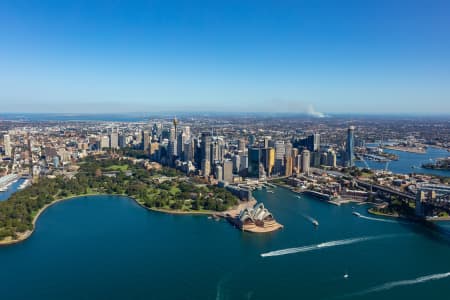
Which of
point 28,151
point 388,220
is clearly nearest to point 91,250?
point 388,220

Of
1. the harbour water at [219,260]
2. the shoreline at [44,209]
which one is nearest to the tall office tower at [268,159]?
the harbour water at [219,260]

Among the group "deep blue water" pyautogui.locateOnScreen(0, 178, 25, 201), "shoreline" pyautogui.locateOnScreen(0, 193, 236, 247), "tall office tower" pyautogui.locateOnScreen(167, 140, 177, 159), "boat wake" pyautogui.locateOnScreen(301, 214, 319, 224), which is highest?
"tall office tower" pyautogui.locateOnScreen(167, 140, 177, 159)

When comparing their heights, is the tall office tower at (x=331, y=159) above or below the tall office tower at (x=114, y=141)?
below

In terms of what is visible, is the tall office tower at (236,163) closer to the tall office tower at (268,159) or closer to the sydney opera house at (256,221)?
the tall office tower at (268,159)

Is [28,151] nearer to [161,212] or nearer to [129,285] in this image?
[161,212]

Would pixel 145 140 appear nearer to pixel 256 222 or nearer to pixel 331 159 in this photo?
pixel 331 159

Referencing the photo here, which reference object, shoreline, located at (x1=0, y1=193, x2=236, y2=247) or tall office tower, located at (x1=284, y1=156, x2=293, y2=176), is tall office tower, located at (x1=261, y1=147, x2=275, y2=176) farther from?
shoreline, located at (x1=0, y1=193, x2=236, y2=247)

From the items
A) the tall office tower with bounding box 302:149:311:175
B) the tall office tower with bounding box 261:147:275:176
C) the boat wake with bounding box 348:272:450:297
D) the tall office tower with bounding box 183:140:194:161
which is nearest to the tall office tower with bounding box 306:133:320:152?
the tall office tower with bounding box 302:149:311:175

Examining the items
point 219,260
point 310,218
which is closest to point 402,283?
point 219,260
